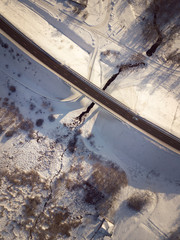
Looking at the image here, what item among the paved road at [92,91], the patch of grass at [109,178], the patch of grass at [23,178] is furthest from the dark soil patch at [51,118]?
the patch of grass at [109,178]

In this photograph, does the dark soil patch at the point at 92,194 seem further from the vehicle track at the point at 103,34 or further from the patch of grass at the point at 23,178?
the vehicle track at the point at 103,34

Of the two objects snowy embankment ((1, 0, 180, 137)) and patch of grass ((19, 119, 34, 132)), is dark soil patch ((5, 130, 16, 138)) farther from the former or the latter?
snowy embankment ((1, 0, 180, 137))

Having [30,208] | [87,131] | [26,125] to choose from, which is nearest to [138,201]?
[87,131]

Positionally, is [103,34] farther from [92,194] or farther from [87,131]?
[92,194]

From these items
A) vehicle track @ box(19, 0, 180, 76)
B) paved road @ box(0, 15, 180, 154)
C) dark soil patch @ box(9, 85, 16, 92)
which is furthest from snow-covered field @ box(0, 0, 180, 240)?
paved road @ box(0, 15, 180, 154)

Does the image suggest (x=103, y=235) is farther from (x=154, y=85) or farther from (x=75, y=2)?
(x=75, y=2)

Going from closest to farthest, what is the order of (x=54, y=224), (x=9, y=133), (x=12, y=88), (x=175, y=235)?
(x=175, y=235) < (x=54, y=224) < (x=9, y=133) < (x=12, y=88)
